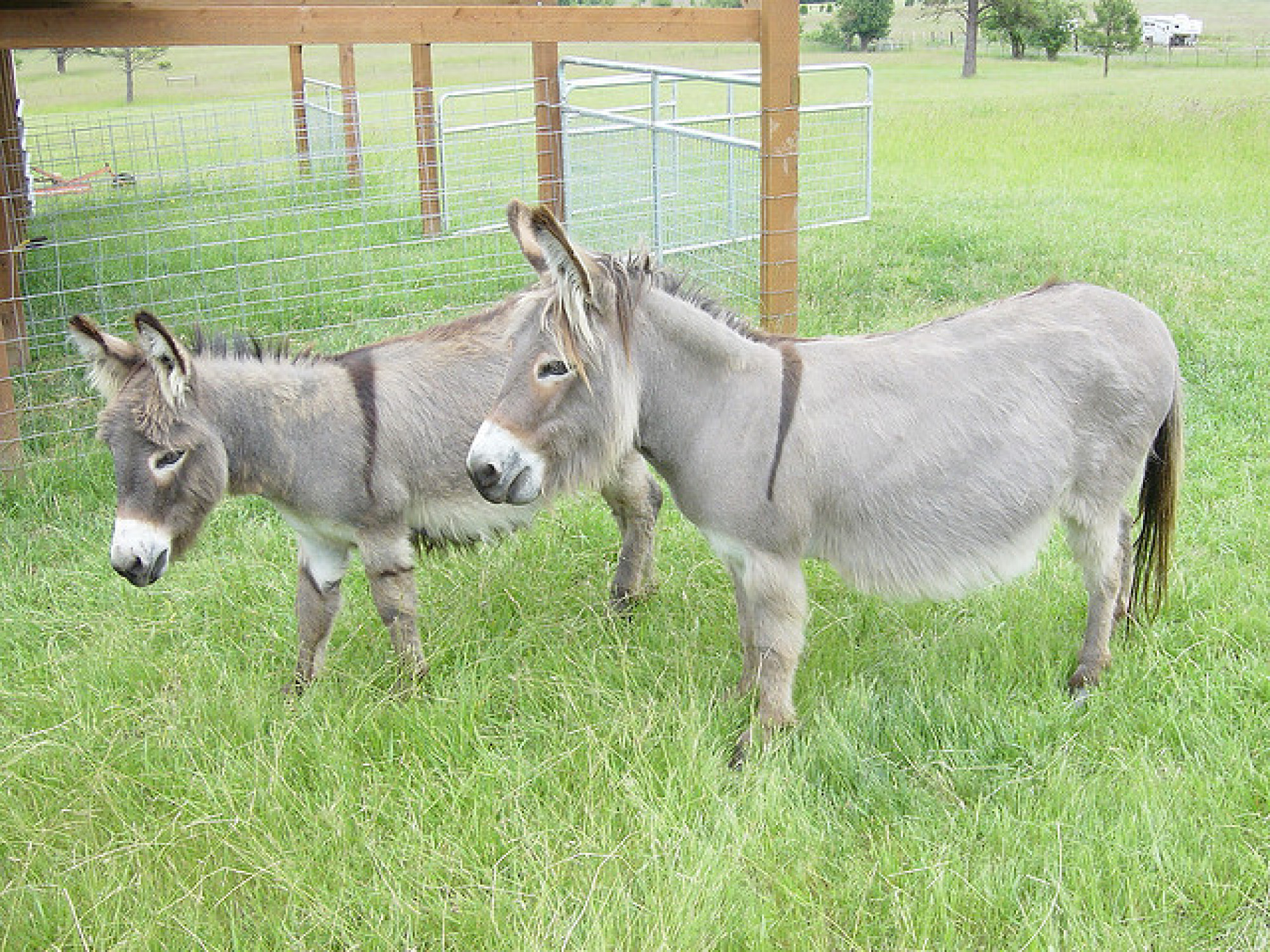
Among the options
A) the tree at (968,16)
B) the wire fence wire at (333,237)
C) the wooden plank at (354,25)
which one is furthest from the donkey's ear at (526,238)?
the tree at (968,16)

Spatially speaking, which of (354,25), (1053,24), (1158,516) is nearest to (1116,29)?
(1053,24)

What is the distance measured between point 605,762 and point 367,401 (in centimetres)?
142

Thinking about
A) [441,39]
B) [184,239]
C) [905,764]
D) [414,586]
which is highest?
[441,39]

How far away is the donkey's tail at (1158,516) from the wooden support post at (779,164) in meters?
2.68

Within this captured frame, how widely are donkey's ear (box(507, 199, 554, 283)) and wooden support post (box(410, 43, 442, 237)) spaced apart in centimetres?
596

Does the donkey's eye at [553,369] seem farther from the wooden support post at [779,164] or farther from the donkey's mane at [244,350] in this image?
the wooden support post at [779,164]

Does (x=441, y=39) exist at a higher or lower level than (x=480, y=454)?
higher

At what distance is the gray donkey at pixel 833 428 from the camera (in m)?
2.80

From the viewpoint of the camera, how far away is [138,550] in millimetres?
2975

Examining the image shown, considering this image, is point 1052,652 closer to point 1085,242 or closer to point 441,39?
point 441,39

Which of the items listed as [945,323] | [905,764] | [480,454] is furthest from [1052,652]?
[480,454]

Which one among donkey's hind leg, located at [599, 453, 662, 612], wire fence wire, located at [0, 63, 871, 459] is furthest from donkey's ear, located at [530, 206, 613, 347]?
wire fence wire, located at [0, 63, 871, 459]

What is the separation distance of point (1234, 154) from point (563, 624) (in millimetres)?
12949

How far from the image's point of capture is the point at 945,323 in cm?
335
